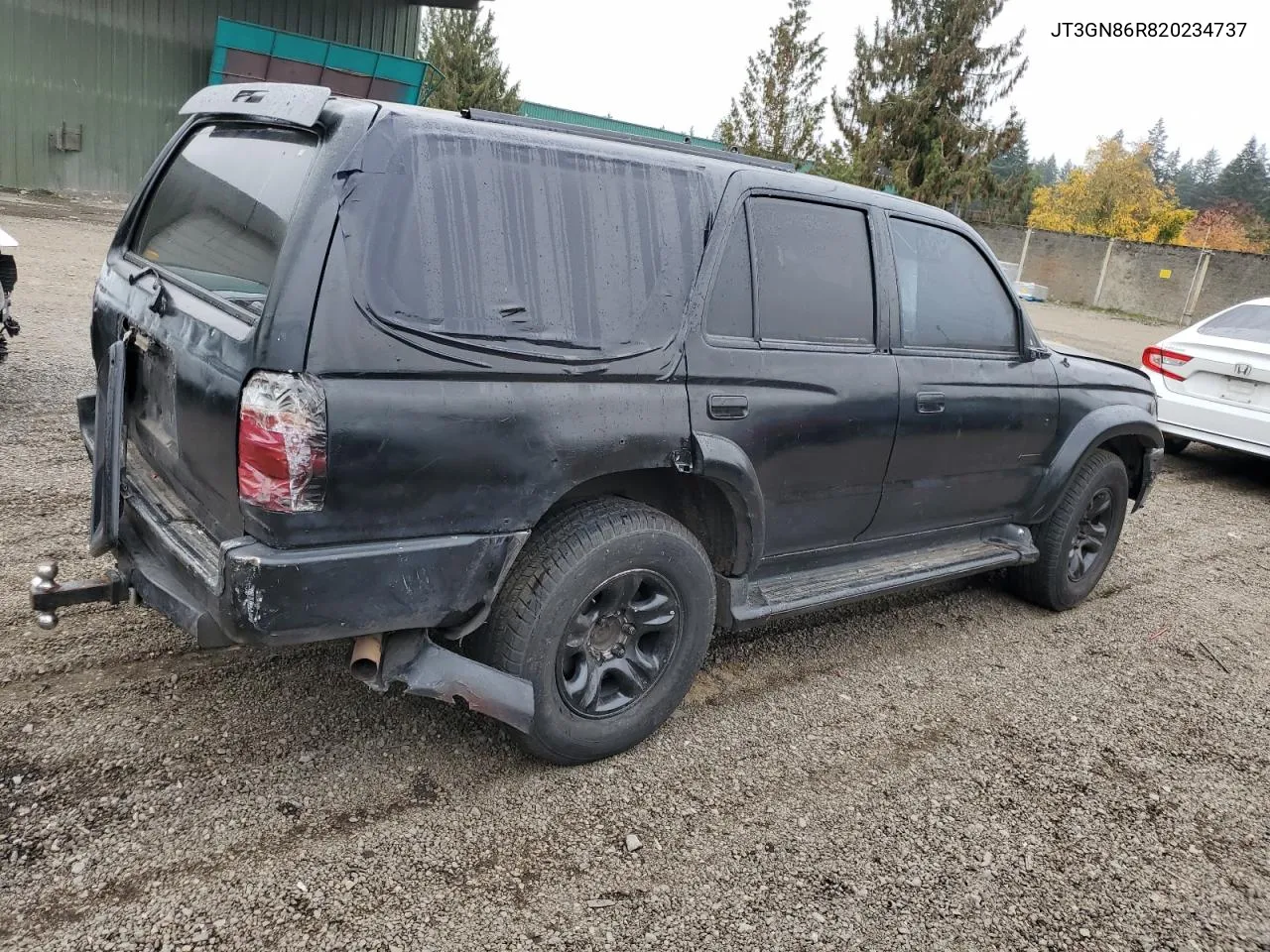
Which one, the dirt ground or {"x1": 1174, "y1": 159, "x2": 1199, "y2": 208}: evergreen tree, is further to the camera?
{"x1": 1174, "y1": 159, "x2": 1199, "y2": 208}: evergreen tree

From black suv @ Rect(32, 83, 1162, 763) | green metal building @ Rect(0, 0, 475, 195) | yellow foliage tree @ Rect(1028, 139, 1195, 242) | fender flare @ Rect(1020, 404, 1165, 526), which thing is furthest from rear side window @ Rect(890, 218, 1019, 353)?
yellow foliage tree @ Rect(1028, 139, 1195, 242)

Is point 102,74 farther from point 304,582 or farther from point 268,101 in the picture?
point 304,582

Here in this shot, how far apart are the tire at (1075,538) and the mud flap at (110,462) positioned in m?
4.05

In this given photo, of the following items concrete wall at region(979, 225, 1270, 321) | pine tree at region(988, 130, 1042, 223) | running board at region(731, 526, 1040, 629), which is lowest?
running board at region(731, 526, 1040, 629)

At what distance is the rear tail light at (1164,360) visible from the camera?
7.80m

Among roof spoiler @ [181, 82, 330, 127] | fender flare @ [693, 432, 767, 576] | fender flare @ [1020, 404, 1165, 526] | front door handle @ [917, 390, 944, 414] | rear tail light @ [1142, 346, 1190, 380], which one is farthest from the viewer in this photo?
rear tail light @ [1142, 346, 1190, 380]

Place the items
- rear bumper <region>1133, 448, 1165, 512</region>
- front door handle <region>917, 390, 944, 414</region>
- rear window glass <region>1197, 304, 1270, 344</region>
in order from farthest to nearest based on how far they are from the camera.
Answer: rear window glass <region>1197, 304, 1270, 344</region>, rear bumper <region>1133, 448, 1165, 512</region>, front door handle <region>917, 390, 944, 414</region>

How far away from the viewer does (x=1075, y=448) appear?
443cm

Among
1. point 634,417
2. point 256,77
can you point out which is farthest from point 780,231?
point 256,77

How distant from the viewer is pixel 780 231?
10.7 feet

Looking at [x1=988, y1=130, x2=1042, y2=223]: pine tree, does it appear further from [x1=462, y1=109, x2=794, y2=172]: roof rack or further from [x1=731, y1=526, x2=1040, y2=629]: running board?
[x1=462, y1=109, x2=794, y2=172]: roof rack

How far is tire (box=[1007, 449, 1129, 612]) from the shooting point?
4594 millimetres

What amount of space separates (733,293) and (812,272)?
16.3 inches

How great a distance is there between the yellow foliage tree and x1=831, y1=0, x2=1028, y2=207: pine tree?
42.6ft
